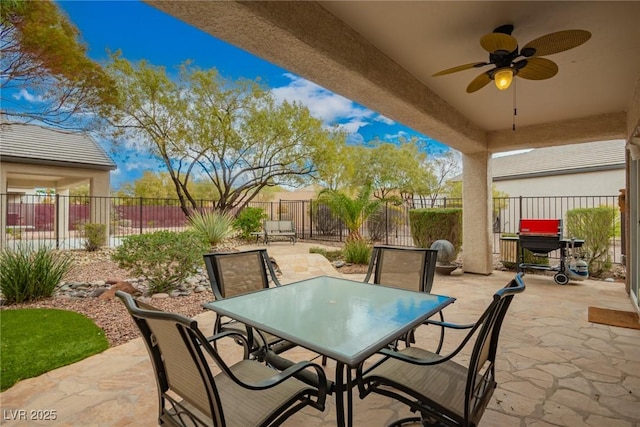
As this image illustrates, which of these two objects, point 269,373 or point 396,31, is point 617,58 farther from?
point 269,373

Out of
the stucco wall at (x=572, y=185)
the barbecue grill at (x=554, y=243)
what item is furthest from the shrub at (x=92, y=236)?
the stucco wall at (x=572, y=185)

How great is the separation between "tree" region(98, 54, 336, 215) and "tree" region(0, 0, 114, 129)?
2.89 metres

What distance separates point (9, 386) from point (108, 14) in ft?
57.4

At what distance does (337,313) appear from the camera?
5.94 feet

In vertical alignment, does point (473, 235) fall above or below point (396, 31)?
below

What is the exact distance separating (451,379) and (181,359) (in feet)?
4.36

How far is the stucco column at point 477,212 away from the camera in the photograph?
6141 mm

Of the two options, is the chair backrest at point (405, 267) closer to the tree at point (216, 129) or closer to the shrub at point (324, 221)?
the shrub at point (324, 221)

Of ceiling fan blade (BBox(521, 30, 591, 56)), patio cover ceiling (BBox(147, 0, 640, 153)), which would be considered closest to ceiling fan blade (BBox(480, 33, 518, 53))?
ceiling fan blade (BBox(521, 30, 591, 56))

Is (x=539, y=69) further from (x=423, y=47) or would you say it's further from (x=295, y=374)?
(x=295, y=374)

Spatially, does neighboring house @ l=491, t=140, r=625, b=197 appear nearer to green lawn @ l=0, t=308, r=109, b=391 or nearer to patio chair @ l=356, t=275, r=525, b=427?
patio chair @ l=356, t=275, r=525, b=427

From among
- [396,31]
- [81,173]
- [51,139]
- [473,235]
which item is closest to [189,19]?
[396,31]

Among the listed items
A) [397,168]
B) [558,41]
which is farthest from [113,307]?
[397,168]

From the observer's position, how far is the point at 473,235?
6277 millimetres
